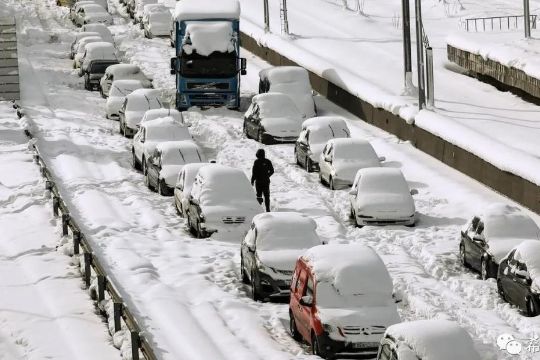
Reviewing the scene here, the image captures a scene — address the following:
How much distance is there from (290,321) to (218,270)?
15.2 feet

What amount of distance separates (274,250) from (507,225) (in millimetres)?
5313

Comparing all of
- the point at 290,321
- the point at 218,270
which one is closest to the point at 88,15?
the point at 218,270

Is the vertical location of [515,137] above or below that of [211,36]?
below

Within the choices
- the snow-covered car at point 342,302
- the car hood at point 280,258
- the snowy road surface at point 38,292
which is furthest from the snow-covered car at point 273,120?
the snow-covered car at point 342,302

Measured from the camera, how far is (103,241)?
99.3 ft

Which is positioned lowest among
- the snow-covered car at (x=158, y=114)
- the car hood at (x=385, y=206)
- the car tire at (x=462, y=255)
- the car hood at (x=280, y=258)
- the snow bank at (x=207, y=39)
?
the car tire at (x=462, y=255)

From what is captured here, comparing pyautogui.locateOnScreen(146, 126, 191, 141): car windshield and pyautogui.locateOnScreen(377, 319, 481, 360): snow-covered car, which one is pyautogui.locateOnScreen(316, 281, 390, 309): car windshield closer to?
pyautogui.locateOnScreen(377, 319, 481, 360): snow-covered car

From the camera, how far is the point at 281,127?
140 ft

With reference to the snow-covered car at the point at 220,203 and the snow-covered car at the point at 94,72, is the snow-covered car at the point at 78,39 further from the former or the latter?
the snow-covered car at the point at 220,203

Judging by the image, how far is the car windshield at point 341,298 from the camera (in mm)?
21969

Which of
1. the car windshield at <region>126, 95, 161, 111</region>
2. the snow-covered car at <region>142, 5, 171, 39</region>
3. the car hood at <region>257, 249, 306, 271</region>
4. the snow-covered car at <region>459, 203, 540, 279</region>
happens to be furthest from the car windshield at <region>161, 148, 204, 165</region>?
the snow-covered car at <region>142, 5, 171, 39</region>

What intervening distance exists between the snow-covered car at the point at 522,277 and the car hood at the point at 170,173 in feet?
40.1

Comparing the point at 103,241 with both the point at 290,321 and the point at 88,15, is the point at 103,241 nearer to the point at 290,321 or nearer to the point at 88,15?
the point at 290,321

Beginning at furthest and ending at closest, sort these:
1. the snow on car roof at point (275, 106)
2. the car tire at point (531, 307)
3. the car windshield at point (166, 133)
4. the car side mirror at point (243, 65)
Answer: the car side mirror at point (243, 65), the snow on car roof at point (275, 106), the car windshield at point (166, 133), the car tire at point (531, 307)
